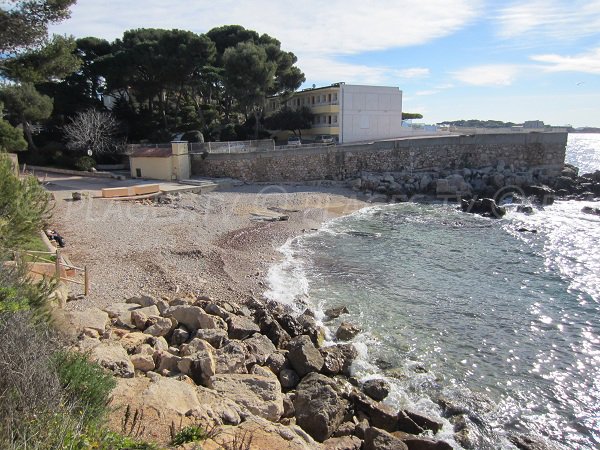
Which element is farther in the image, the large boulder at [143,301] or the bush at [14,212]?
the large boulder at [143,301]

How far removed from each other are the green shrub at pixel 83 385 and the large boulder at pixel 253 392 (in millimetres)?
2628

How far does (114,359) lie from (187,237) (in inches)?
492

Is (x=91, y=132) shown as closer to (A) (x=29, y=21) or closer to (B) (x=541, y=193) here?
(A) (x=29, y=21)

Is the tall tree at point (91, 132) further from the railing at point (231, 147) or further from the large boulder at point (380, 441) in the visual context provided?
the large boulder at point (380, 441)

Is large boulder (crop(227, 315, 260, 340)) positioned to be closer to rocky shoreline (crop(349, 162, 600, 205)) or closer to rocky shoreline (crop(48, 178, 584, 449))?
rocky shoreline (crop(48, 178, 584, 449))

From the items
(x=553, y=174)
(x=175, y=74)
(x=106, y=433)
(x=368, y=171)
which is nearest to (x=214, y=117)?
(x=175, y=74)

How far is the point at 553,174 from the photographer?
136 feet

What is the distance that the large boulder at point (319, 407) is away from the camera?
8584 mm

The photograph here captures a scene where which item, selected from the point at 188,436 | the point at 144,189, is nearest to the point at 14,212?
the point at 188,436

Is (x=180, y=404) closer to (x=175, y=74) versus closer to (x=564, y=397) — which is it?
(x=564, y=397)

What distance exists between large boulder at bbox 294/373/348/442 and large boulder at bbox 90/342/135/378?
10.4ft

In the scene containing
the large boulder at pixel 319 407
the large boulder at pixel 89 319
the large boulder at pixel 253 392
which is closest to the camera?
the large boulder at pixel 253 392

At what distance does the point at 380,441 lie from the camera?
8.30m

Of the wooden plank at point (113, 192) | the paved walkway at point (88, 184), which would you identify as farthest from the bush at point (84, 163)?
the wooden plank at point (113, 192)
